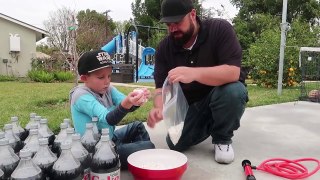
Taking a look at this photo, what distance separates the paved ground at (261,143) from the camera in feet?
7.89

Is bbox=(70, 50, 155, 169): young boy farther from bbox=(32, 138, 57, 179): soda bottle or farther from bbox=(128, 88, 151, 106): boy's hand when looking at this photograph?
bbox=(32, 138, 57, 179): soda bottle

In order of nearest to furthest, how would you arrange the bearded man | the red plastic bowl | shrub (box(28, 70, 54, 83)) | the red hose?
the red plastic bowl
the red hose
the bearded man
shrub (box(28, 70, 54, 83))

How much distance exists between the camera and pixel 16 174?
145 cm

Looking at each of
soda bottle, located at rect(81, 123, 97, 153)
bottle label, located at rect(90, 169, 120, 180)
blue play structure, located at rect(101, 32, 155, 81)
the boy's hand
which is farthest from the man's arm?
blue play structure, located at rect(101, 32, 155, 81)

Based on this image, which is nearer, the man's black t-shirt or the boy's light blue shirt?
the boy's light blue shirt

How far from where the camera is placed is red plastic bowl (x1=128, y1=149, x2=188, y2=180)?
1884 millimetres

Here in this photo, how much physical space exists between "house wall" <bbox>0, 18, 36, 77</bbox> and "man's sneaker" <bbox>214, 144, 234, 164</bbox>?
54.7 ft

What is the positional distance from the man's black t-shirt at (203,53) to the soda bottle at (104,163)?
108cm

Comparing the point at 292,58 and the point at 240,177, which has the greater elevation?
the point at 292,58

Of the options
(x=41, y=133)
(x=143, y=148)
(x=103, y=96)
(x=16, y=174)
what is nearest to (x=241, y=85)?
(x=143, y=148)

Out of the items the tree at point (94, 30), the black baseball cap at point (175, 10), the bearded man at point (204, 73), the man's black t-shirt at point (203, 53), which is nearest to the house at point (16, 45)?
the tree at point (94, 30)

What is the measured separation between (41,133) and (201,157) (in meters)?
1.30

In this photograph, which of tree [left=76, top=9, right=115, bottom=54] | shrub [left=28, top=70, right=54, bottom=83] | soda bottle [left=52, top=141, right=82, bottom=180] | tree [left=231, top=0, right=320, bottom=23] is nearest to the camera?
soda bottle [left=52, top=141, right=82, bottom=180]

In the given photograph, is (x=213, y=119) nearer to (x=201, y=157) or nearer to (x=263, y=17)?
(x=201, y=157)
